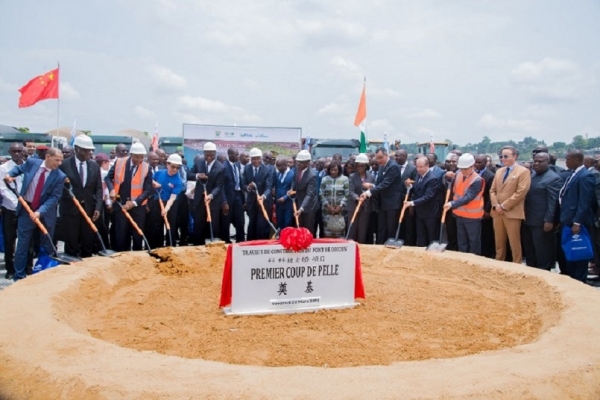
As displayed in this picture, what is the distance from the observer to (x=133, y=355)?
3.09 metres

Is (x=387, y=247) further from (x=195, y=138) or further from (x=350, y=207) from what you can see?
(x=195, y=138)

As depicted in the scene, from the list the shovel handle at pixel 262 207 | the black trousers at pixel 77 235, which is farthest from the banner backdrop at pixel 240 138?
the black trousers at pixel 77 235

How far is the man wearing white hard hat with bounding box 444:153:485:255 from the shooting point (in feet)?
26.2

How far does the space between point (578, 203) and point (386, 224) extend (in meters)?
3.17

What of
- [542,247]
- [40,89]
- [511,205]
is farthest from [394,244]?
[40,89]

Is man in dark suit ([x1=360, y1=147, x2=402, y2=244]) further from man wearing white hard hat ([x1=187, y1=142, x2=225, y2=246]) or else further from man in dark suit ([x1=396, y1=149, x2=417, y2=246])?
man wearing white hard hat ([x1=187, y1=142, x2=225, y2=246])

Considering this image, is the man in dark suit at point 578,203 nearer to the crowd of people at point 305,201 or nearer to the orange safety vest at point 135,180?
the crowd of people at point 305,201

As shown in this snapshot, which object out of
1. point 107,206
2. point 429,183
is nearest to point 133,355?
point 107,206

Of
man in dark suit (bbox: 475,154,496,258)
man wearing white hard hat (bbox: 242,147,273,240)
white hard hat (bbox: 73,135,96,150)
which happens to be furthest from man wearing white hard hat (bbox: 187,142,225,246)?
man in dark suit (bbox: 475,154,496,258)

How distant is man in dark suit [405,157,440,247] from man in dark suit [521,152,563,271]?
1458 millimetres

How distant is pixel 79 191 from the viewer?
25.2 feet

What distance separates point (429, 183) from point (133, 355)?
21.6 feet

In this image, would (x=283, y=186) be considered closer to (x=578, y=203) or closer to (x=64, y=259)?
(x=64, y=259)

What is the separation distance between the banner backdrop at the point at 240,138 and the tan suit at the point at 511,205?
1041 cm
